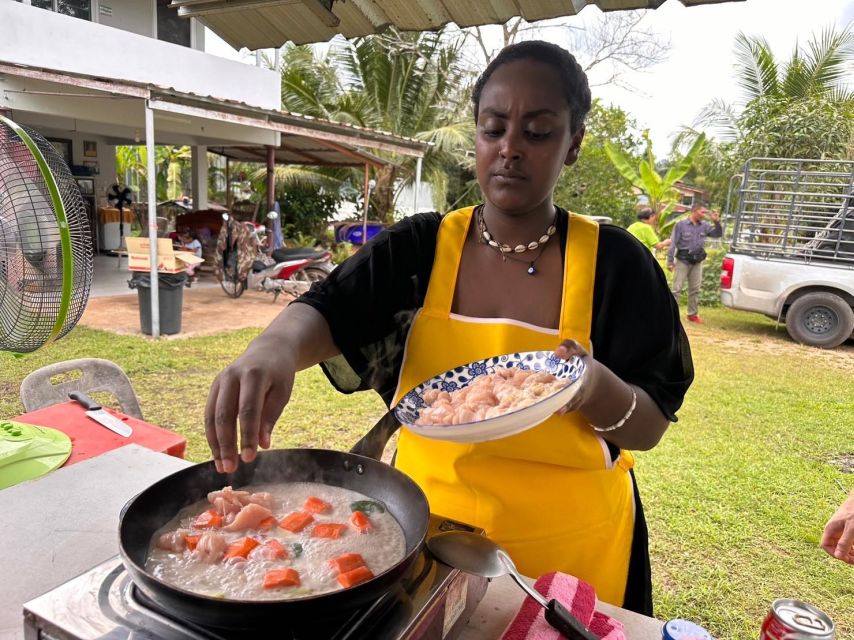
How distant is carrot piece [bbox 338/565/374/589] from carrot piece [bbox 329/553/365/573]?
13 mm

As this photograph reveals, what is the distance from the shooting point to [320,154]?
13.3 m

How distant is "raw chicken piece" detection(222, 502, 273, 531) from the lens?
114cm

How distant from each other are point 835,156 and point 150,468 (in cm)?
1386

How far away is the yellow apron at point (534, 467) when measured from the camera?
1.38 meters

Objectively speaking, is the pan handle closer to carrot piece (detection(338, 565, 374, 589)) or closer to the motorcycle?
carrot piece (detection(338, 565, 374, 589))

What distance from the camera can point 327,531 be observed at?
3.78ft

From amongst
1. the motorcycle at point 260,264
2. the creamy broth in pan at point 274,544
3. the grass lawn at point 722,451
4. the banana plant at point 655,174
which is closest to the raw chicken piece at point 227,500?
the creamy broth in pan at point 274,544

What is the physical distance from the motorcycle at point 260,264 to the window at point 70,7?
12.9ft

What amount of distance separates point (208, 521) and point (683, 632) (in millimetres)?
845

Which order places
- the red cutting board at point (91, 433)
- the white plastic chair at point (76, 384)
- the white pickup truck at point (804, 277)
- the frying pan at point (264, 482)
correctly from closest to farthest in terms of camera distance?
the frying pan at point (264, 482) < the red cutting board at point (91, 433) < the white plastic chair at point (76, 384) < the white pickup truck at point (804, 277)

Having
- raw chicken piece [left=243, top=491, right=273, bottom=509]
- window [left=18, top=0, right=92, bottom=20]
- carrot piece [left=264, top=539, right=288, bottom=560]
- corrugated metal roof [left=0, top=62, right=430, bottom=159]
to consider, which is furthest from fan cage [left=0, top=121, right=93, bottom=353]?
window [left=18, top=0, right=92, bottom=20]

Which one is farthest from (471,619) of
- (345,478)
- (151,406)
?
(151,406)

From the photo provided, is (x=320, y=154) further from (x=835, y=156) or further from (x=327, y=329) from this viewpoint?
(x=327, y=329)

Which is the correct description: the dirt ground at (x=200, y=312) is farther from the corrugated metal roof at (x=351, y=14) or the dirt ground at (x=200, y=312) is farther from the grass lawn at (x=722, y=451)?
the corrugated metal roof at (x=351, y=14)
